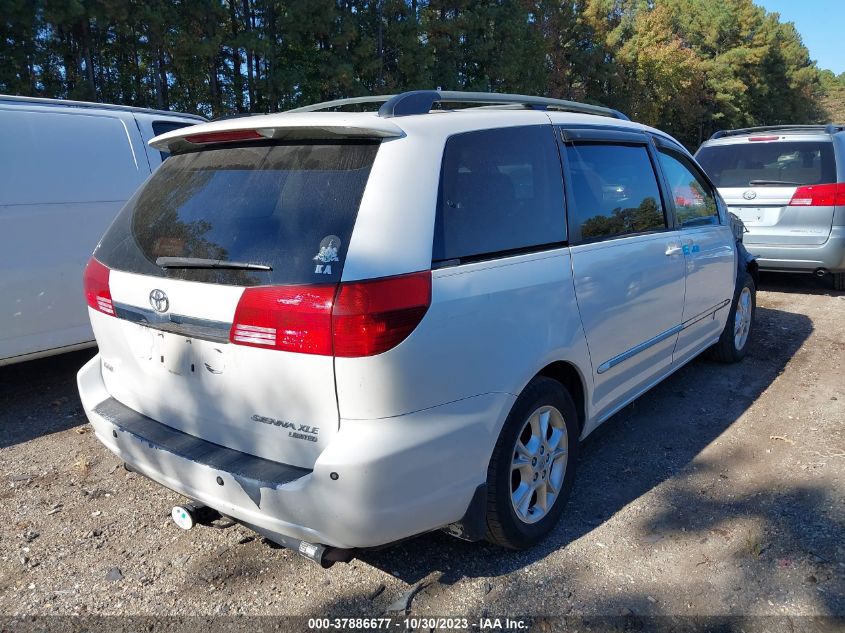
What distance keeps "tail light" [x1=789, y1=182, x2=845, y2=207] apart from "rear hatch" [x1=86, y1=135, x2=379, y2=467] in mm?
6408

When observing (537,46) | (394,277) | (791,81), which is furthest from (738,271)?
(791,81)

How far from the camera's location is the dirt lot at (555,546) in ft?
8.56

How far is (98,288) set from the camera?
2.86m

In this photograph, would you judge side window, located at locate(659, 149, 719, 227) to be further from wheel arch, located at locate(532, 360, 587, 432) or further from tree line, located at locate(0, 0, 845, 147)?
tree line, located at locate(0, 0, 845, 147)

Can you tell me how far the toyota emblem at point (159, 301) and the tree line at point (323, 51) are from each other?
35.7 ft

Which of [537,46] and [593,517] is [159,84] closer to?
[593,517]

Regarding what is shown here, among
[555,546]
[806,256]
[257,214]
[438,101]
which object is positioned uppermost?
[438,101]

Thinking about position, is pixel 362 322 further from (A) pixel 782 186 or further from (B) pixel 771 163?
(B) pixel 771 163

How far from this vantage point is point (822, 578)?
270 cm

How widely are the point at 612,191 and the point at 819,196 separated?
479 cm

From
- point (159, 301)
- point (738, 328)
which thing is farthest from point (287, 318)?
point (738, 328)

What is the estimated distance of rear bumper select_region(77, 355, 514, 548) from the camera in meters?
2.15

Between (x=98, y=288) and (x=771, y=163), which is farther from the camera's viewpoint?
(x=771, y=163)

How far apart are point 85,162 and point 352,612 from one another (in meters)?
3.57
